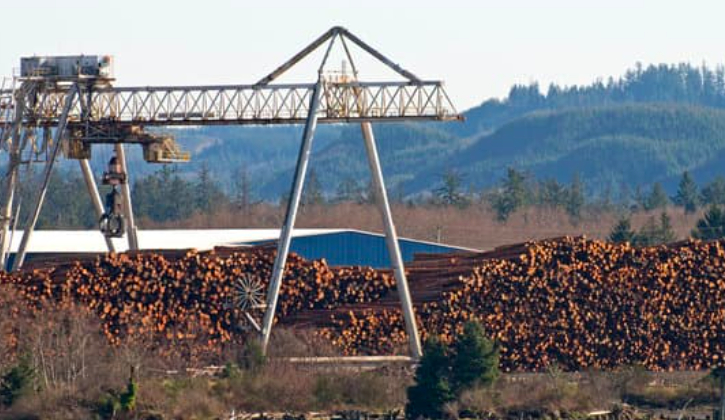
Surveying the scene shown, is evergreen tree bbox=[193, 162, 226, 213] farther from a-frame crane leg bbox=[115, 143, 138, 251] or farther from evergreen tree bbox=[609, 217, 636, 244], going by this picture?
a-frame crane leg bbox=[115, 143, 138, 251]

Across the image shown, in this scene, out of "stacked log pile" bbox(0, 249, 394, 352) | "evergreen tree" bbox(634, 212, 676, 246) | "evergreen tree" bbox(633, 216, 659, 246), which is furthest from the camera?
"evergreen tree" bbox(634, 212, 676, 246)

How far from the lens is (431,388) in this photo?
4138 centimetres

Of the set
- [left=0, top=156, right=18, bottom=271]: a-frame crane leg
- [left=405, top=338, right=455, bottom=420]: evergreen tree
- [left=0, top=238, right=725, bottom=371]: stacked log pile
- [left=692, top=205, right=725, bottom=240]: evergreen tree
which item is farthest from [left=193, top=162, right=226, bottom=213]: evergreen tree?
[left=405, top=338, right=455, bottom=420]: evergreen tree

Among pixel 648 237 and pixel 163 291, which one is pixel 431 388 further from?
pixel 648 237

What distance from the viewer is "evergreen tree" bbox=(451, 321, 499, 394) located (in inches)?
1662

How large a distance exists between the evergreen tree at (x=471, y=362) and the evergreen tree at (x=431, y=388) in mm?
312

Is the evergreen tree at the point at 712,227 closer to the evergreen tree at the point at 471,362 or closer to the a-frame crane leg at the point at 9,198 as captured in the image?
the evergreen tree at the point at 471,362

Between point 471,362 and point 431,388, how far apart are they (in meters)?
1.41

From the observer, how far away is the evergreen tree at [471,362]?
42.2 m

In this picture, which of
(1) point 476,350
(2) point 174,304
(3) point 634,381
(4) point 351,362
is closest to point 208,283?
(2) point 174,304

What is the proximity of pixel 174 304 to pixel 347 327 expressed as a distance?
417 centimetres

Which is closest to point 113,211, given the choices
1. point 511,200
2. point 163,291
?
point 163,291

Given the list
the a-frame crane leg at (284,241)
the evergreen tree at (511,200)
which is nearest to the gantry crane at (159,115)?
the a-frame crane leg at (284,241)

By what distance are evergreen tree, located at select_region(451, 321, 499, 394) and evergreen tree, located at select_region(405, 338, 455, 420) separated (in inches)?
12.3
